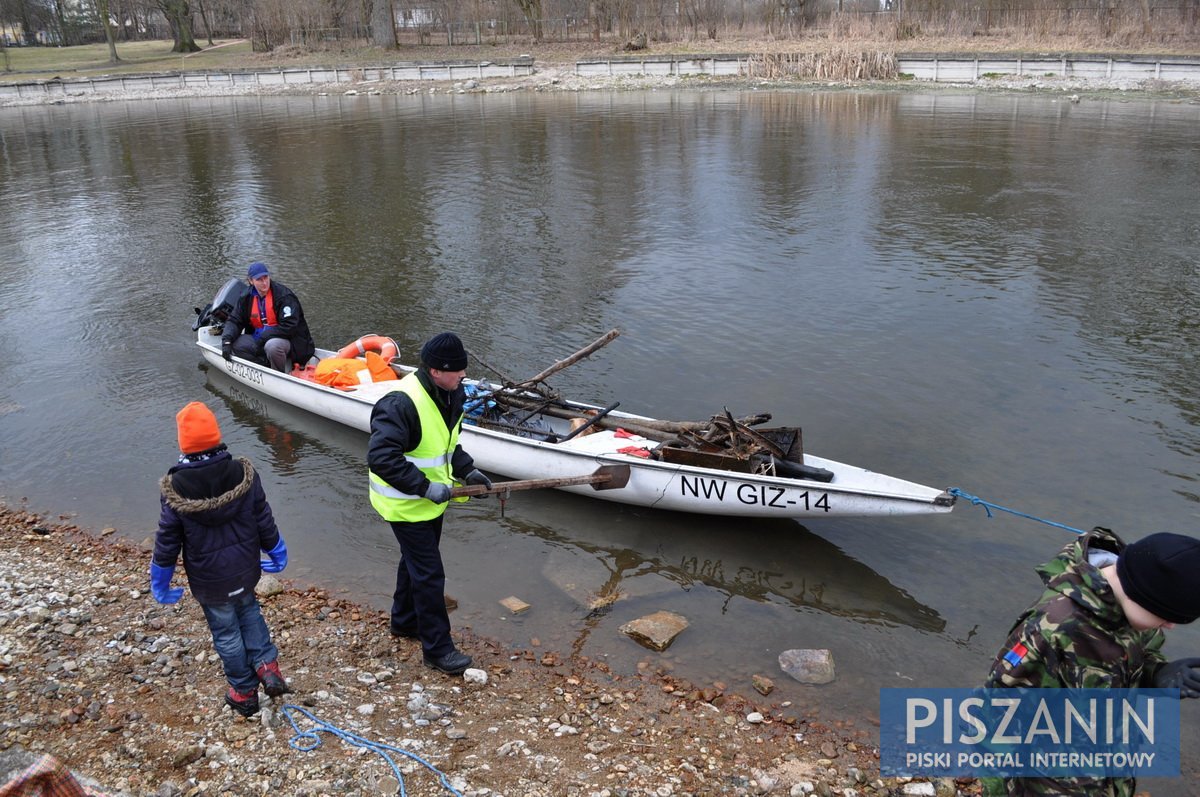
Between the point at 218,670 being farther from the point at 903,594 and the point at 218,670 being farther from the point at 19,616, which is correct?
the point at 903,594

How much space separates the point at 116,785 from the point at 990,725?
14.6ft

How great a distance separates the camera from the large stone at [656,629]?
703 centimetres

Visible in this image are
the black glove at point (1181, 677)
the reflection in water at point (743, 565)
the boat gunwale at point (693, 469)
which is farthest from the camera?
the reflection in water at point (743, 565)

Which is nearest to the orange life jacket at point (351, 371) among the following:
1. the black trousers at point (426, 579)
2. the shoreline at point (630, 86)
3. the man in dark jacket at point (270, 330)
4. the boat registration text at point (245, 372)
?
the man in dark jacket at point (270, 330)

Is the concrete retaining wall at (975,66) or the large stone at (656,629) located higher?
the concrete retaining wall at (975,66)

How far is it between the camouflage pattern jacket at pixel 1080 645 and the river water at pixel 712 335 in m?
3.12

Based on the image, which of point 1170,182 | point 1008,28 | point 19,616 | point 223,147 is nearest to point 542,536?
point 19,616

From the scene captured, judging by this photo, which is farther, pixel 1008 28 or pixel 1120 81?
pixel 1008 28

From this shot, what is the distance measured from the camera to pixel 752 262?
692 inches

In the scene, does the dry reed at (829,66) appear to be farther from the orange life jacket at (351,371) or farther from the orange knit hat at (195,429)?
the orange knit hat at (195,429)

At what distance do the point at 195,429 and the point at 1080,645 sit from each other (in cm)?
448

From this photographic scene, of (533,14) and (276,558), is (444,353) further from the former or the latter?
(533,14)

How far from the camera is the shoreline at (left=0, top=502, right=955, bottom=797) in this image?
5.05 m

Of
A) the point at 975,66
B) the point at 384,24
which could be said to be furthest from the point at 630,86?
the point at 384,24
